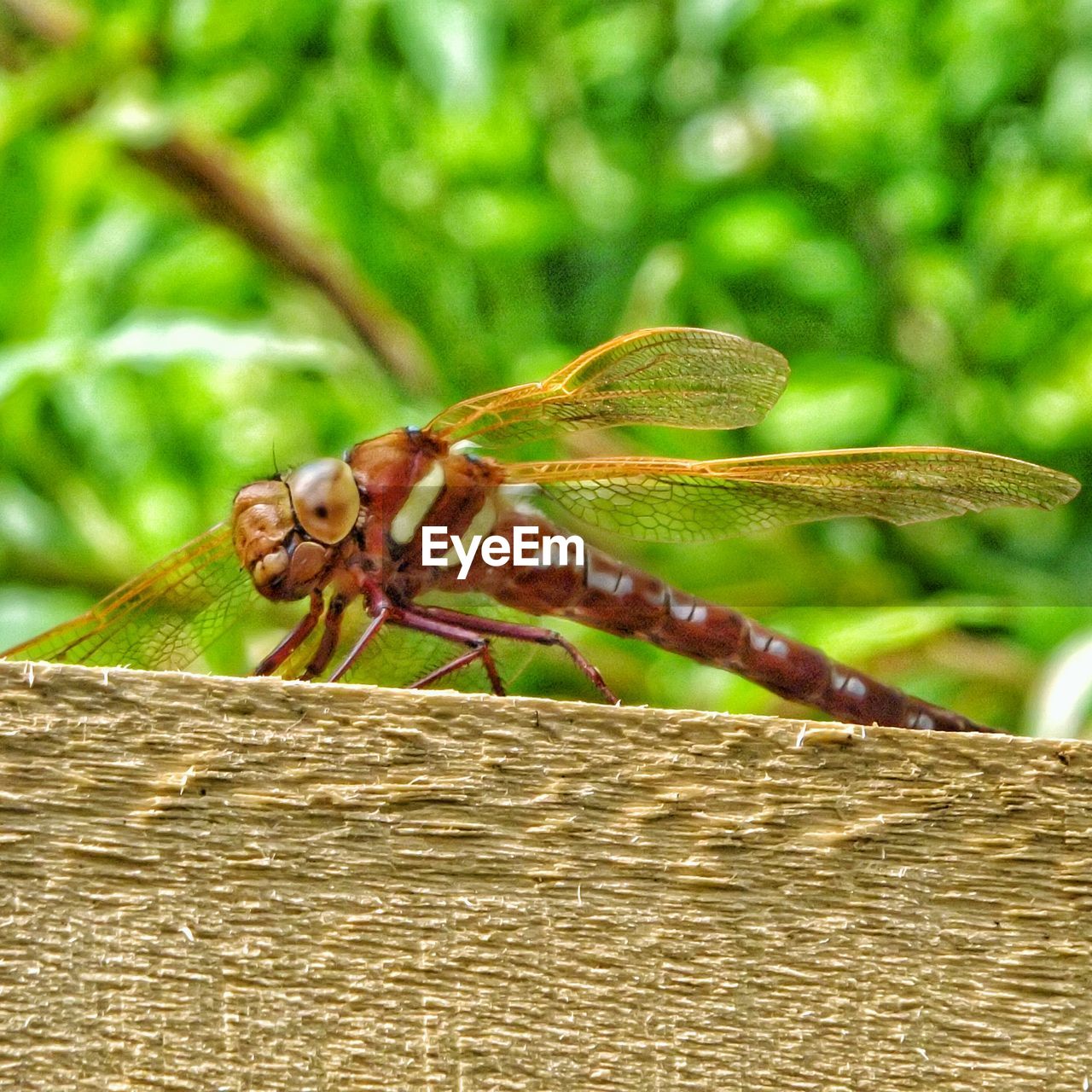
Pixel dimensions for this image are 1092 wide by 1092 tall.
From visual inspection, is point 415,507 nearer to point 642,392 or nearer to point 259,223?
point 642,392

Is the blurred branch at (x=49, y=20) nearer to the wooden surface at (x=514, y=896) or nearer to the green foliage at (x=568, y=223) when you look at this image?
the green foliage at (x=568, y=223)

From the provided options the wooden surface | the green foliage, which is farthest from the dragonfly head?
the green foliage

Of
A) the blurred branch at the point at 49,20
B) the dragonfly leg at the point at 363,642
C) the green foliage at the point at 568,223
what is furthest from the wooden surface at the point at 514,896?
the blurred branch at the point at 49,20

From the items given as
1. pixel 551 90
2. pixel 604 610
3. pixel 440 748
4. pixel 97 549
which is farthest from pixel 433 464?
pixel 551 90

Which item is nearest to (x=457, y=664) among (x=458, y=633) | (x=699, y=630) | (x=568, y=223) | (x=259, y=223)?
(x=458, y=633)

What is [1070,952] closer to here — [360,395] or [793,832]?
[793,832]

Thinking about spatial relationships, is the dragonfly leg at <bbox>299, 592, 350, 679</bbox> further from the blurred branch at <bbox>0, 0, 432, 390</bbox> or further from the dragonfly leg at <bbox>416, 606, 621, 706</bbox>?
the blurred branch at <bbox>0, 0, 432, 390</bbox>
